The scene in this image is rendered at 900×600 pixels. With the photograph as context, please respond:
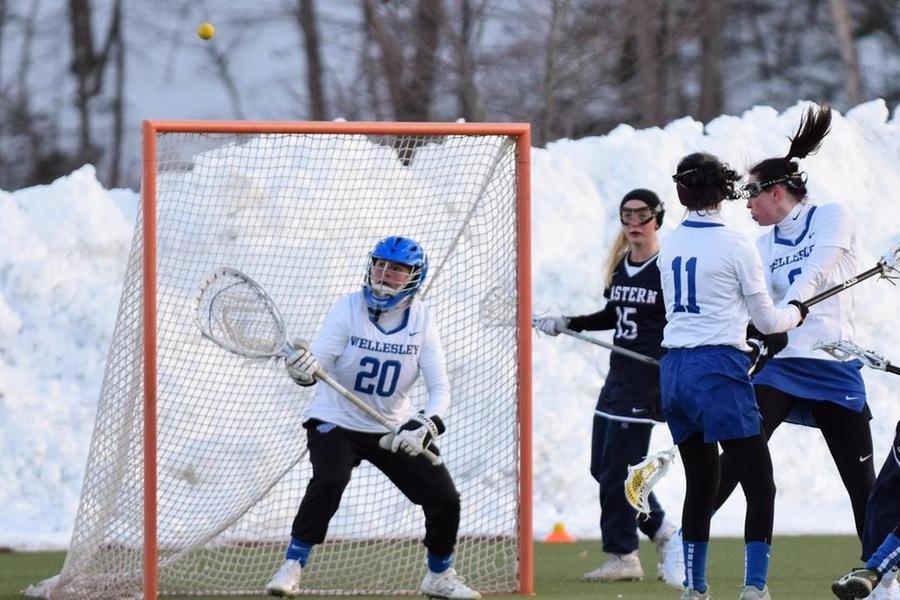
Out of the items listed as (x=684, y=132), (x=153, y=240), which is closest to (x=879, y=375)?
(x=684, y=132)

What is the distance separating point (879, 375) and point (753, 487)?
553 centimetres

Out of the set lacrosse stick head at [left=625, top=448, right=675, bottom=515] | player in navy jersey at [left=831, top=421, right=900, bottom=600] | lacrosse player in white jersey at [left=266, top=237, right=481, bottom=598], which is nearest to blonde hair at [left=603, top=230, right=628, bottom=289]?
lacrosse player in white jersey at [left=266, top=237, right=481, bottom=598]

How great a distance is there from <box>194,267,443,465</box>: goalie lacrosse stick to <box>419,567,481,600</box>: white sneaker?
433mm

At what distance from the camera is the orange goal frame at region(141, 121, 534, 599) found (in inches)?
218

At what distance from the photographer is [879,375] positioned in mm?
10211

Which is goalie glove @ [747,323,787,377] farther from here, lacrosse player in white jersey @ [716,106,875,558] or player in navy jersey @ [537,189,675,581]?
player in navy jersey @ [537,189,675,581]

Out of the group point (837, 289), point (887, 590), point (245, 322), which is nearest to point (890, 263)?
point (837, 289)

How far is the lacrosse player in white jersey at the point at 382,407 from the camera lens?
18.3ft

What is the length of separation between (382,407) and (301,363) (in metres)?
0.49

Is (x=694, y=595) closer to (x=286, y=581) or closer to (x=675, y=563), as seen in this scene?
(x=675, y=563)

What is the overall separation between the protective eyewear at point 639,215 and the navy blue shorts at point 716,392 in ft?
5.17

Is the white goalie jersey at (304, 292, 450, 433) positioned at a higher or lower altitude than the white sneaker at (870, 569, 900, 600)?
higher

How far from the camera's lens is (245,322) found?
576 cm

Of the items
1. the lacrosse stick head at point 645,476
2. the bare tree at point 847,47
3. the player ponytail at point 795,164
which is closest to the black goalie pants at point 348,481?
the lacrosse stick head at point 645,476
